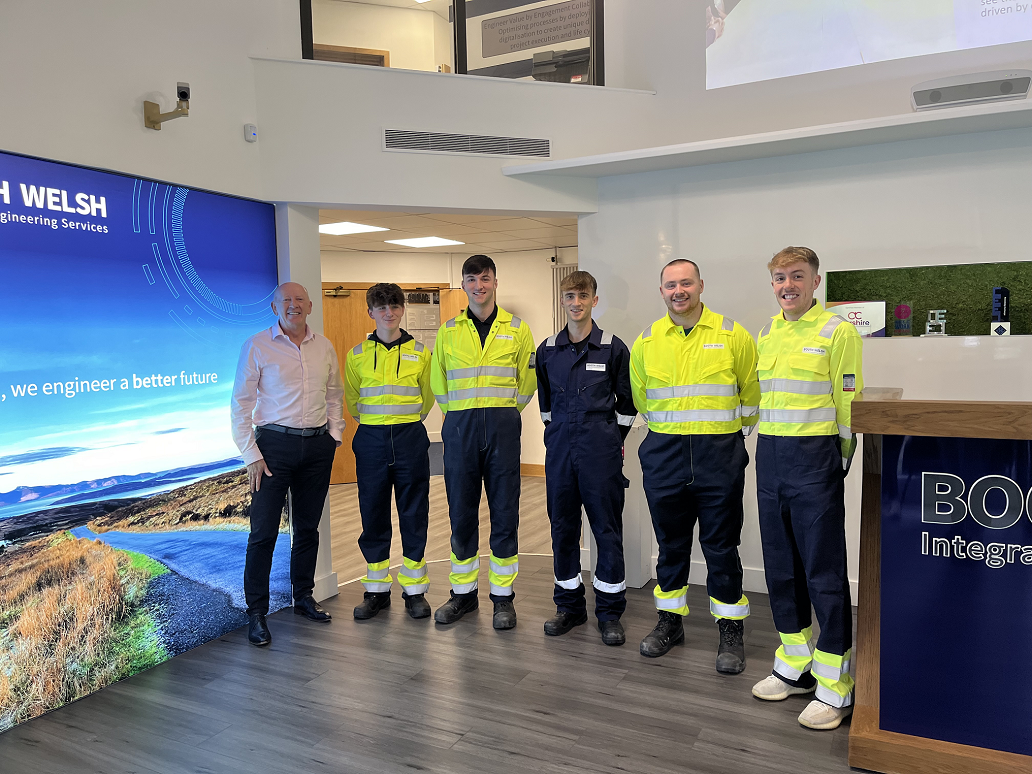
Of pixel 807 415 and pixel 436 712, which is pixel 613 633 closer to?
pixel 436 712

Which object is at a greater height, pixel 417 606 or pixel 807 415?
pixel 807 415

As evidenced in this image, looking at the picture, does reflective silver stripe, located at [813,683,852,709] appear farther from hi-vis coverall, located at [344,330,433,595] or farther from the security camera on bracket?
the security camera on bracket

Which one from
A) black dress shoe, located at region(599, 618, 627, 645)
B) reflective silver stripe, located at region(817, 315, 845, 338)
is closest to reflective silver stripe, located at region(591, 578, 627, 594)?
black dress shoe, located at region(599, 618, 627, 645)

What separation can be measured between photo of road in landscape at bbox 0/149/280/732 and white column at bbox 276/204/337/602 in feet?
0.63

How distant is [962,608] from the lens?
2.33 meters

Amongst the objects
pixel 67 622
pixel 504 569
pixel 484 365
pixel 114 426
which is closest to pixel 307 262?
pixel 484 365

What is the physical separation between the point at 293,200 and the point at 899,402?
3.25 m

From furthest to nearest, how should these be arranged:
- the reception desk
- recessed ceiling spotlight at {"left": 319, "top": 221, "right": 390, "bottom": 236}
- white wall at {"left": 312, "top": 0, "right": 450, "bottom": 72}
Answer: recessed ceiling spotlight at {"left": 319, "top": 221, "right": 390, "bottom": 236}, white wall at {"left": 312, "top": 0, "right": 450, "bottom": 72}, the reception desk

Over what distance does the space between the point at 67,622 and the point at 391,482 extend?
1.58 metres

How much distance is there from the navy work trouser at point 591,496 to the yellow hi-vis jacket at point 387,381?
0.80 m

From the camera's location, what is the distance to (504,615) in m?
3.81

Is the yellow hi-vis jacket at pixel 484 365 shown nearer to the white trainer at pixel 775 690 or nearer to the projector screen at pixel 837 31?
the white trainer at pixel 775 690

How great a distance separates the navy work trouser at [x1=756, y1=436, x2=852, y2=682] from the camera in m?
2.73

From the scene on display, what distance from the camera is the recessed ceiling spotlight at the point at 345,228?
6.11m
